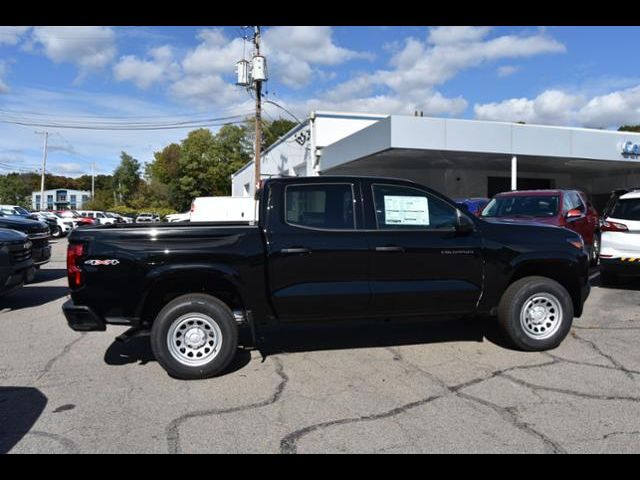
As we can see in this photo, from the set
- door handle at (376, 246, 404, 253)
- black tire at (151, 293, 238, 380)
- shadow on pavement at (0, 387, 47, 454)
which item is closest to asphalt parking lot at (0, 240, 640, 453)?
shadow on pavement at (0, 387, 47, 454)

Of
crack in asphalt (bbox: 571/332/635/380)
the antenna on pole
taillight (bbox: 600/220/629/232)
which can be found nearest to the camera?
crack in asphalt (bbox: 571/332/635/380)

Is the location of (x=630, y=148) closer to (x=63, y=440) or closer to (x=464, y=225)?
(x=464, y=225)

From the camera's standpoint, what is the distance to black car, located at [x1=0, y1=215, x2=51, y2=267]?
10430 millimetres

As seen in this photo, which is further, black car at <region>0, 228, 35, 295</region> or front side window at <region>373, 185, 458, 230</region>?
black car at <region>0, 228, 35, 295</region>

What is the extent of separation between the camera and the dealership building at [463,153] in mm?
18078

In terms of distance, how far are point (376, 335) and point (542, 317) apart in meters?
1.92

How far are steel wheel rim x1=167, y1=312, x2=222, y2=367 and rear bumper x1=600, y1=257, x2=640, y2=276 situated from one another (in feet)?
24.2

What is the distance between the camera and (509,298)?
5496mm

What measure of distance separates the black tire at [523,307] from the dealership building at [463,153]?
12.4 metres

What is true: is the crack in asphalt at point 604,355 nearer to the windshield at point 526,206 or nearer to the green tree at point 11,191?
the windshield at point 526,206

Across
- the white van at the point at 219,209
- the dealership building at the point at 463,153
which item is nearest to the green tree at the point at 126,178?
the dealership building at the point at 463,153

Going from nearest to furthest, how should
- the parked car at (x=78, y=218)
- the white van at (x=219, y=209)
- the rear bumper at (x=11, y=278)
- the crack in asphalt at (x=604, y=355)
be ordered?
the crack in asphalt at (x=604, y=355) → the rear bumper at (x=11, y=278) → the white van at (x=219, y=209) → the parked car at (x=78, y=218)

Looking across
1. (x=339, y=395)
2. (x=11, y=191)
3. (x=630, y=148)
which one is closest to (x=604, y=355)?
(x=339, y=395)

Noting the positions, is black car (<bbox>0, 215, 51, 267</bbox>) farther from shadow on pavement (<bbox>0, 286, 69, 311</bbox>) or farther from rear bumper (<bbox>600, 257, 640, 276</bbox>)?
rear bumper (<bbox>600, 257, 640, 276</bbox>)
